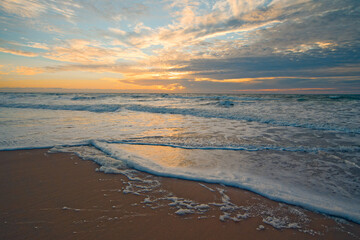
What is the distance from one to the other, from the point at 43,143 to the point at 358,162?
876 centimetres

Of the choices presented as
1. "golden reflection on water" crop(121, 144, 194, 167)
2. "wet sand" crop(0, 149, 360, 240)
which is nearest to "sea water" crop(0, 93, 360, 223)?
"golden reflection on water" crop(121, 144, 194, 167)

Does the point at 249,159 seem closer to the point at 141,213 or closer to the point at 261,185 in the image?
the point at 261,185

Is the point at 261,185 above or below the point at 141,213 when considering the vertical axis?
above

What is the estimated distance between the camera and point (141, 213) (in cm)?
258

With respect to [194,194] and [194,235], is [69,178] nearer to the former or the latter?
[194,194]

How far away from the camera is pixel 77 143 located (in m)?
5.79

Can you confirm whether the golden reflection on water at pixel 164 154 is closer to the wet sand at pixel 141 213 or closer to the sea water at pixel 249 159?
the sea water at pixel 249 159

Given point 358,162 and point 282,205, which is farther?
point 358,162

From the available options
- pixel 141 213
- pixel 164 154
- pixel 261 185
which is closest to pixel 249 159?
pixel 261 185

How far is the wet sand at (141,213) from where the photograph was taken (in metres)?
2.22

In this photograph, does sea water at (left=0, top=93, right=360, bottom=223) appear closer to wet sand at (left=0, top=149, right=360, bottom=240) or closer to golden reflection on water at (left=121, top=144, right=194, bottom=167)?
golden reflection on water at (left=121, top=144, right=194, bottom=167)

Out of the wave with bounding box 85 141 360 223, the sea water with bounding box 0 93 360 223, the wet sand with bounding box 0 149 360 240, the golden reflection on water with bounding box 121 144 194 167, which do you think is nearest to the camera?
the wet sand with bounding box 0 149 360 240

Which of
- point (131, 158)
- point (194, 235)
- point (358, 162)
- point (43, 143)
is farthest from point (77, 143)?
point (358, 162)

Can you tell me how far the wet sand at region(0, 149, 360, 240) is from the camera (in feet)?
7.29
